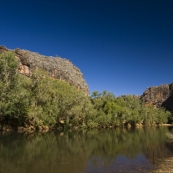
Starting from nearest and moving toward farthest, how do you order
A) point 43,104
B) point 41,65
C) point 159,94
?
1. point 43,104
2. point 41,65
3. point 159,94

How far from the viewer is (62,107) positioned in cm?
6147

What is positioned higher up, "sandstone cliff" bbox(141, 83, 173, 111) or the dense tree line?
"sandstone cliff" bbox(141, 83, 173, 111)

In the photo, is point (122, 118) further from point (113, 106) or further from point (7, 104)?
point (7, 104)

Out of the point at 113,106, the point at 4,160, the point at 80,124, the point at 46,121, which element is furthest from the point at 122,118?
the point at 4,160

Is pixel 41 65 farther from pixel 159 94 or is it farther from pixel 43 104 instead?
pixel 159 94

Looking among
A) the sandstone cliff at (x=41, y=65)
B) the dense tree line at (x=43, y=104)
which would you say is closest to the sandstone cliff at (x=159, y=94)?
the sandstone cliff at (x=41, y=65)

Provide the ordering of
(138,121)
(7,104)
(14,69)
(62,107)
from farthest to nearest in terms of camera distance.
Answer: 1. (138,121)
2. (62,107)
3. (14,69)
4. (7,104)

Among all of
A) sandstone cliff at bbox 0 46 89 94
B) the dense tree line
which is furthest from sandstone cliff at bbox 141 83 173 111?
the dense tree line

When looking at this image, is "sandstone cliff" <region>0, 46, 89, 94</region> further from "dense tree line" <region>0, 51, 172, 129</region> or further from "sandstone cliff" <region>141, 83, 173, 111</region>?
"sandstone cliff" <region>141, 83, 173, 111</region>

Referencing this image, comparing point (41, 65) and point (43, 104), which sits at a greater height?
point (41, 65)

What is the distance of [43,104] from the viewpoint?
2243 inches

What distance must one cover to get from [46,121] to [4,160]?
1495 inches

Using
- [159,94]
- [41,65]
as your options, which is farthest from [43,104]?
[159,94]

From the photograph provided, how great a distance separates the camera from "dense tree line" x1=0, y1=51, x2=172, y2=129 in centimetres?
4622
